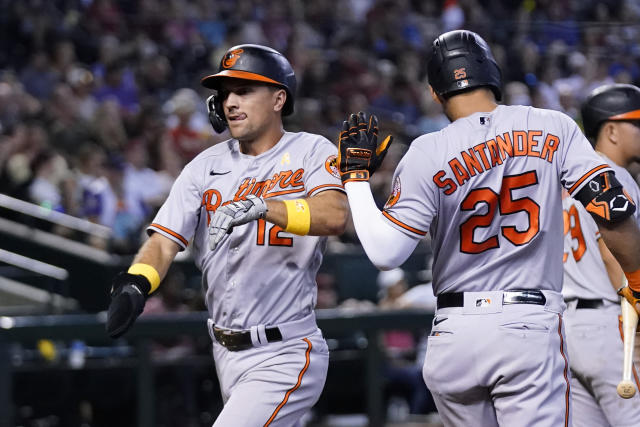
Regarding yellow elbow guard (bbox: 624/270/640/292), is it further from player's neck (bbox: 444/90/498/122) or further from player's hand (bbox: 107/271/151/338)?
player's hand (bbox: 107/271/151/338)

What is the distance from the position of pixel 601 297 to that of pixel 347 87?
9095 mm

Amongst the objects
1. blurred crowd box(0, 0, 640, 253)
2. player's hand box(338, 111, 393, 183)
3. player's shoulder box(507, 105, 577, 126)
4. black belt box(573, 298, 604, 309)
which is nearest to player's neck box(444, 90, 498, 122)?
player's shoulder box(507, 105, 577, 126)

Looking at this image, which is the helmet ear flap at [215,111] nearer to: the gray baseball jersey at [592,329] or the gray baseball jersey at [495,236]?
the gray baseball jersey at [495,236]

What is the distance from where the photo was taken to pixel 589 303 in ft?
15.0

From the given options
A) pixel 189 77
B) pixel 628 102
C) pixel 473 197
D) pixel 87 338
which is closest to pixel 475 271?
pixel 473 197

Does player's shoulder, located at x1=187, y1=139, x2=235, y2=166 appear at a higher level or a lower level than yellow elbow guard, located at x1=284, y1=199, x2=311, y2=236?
higher

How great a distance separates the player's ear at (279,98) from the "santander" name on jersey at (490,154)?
3.43 feet

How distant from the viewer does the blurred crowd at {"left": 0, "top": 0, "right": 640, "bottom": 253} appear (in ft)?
32.1

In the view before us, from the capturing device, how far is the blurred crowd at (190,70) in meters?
9.77

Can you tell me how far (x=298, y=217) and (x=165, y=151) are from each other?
22.7 feet

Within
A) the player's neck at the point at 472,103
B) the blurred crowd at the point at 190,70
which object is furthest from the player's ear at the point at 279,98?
the blurred crowd at the point at 190,70

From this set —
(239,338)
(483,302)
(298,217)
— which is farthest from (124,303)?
(483,302)

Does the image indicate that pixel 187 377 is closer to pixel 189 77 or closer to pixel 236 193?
pixel 236 193

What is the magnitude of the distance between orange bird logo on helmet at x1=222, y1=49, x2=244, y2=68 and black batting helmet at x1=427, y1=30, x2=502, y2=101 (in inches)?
35.0
